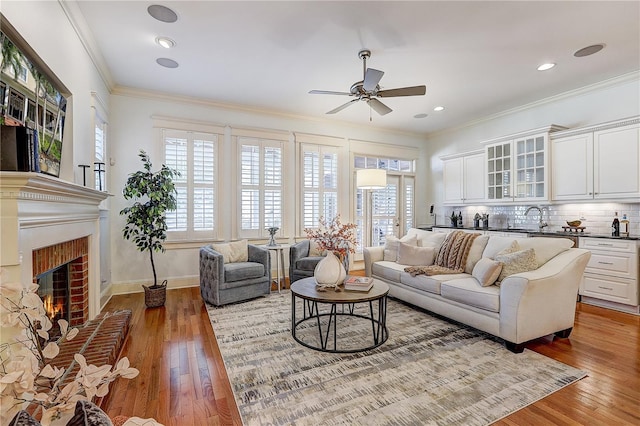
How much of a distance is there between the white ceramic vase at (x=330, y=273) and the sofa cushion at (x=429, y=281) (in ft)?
3.49

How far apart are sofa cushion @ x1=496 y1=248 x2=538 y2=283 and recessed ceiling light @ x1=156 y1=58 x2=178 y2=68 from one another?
4.28 m

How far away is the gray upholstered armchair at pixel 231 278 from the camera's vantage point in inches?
153

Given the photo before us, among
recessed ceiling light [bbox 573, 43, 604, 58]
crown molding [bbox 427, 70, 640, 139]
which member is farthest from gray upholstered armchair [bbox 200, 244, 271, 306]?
crown molding [bbox 427, 70, 640, 139]

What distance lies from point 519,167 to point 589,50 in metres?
1.97

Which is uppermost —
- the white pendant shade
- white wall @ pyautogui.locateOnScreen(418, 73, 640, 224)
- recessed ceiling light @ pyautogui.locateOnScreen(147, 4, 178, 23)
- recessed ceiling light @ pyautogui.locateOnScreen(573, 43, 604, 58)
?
recessed ceiling light @ pyautogui.locateOnScreen(573, 43, 604, 58)

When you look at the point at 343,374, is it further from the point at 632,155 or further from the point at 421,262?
the point at 632,155

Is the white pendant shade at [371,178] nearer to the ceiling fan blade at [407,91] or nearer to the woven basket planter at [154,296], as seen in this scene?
the ceiling fan blade at [407,91]

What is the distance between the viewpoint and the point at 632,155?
12.6ft

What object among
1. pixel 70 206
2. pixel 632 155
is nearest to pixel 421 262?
pixel 632 155

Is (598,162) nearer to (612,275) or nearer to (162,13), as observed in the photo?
(612,275)

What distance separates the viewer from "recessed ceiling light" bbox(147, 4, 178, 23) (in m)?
2.73

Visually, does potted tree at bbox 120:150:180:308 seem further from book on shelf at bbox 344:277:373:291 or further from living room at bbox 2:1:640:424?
book on shelf at bbox 344:277:373:291

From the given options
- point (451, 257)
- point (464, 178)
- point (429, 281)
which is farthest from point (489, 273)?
point (464, 178)

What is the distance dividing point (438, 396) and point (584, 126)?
4507 mm
